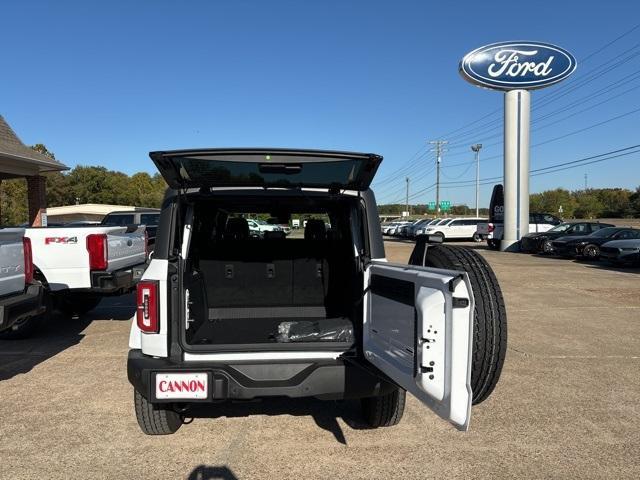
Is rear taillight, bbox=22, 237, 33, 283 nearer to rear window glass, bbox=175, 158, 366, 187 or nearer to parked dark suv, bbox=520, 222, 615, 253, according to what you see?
rear window glass, bbox=175, 158, 366, 187

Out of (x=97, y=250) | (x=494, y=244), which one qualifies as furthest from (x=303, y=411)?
(x=494, y=244)

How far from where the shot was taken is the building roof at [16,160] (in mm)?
15883

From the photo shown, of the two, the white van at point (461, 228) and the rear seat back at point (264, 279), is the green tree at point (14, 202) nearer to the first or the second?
the white van at point (461, 228)

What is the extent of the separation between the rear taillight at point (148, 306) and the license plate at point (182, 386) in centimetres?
32

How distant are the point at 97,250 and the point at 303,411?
3890 mm

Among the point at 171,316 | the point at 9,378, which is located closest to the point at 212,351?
the point at 171,316

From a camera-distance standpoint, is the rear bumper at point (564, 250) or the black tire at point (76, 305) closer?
the black tire at point (76, 305)

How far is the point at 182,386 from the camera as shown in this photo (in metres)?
3.16

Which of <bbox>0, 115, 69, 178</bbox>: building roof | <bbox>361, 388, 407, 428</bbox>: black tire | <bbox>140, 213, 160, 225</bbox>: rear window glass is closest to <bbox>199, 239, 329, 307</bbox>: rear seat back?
<bbox>361, 388, 407, 428</bbox>: black tire

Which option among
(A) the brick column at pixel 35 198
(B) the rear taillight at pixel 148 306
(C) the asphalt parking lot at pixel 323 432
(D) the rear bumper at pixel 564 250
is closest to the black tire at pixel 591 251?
(D) the rear bumper at pixel 564 250

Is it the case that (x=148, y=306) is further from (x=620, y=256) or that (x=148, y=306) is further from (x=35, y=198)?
(x=35, y=198)

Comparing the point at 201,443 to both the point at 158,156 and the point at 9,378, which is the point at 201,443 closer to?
the point at 158,156

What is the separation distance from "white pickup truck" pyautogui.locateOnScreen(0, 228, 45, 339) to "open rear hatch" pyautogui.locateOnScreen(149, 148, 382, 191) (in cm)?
241

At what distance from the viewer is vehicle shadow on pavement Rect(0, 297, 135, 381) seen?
226 inches
